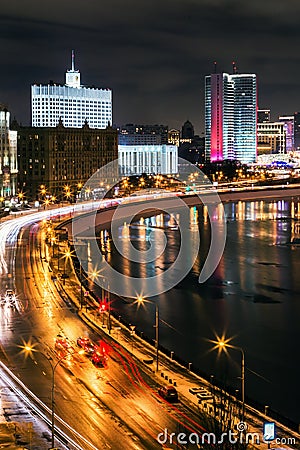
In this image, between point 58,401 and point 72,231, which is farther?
point 72,231

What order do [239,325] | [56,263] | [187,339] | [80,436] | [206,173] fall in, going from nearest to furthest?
1. [80,436]
2. [187,339]
3. [239,325]
4. [56,263]
5. [206,173]

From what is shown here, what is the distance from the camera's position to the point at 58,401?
40.2 ft

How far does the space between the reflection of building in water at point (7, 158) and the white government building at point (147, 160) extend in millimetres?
20449

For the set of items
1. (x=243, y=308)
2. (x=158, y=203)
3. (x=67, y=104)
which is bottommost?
(x=243, y=308)

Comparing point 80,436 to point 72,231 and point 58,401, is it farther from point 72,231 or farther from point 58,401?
point 72,231

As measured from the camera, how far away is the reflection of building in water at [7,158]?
4603 centimetres

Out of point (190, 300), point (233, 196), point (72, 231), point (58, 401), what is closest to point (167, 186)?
point (233, 196)

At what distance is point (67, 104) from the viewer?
7438 centimetres

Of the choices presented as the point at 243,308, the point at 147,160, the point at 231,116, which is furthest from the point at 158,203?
the point at 231,116

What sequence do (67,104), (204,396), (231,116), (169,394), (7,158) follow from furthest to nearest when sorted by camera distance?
(231,116)
(67,104)
(7,158)
(204,396)
(169,394)

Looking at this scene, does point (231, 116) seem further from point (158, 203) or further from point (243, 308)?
point (243, 308)

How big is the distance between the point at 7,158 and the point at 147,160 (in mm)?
29475

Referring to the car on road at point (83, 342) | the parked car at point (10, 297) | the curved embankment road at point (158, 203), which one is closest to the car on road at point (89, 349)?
the car on road at point (83, 342)

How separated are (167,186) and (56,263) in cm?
4059
